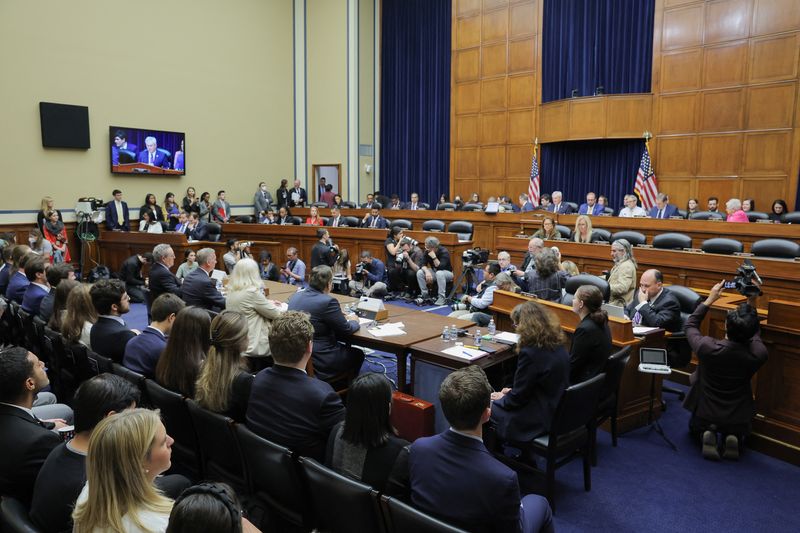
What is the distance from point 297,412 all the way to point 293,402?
0.05 meters

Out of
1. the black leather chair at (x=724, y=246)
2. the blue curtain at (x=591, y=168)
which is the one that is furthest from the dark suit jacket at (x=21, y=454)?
the blue curtain at (x=591, y=168)

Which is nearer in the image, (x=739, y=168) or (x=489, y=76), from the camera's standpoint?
(x=739, y=168)

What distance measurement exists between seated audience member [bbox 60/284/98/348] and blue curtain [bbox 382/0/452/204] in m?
12.5

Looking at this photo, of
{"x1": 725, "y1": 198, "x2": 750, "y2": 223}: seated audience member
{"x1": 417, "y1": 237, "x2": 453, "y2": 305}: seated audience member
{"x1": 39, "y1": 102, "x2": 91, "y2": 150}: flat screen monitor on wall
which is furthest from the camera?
{"x1": 39, "y1": 102, "x2": 91, "y2": 150}: flat screen monitor on wall

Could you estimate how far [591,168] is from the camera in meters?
13.3

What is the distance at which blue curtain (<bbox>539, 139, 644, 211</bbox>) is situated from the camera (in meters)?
12.6

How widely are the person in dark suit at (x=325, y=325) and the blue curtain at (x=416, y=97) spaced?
38.4ft

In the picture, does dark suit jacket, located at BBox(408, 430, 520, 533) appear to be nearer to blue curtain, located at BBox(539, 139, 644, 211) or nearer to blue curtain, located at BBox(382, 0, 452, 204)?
blue curtain, located at BBox(539, 139, 644, 211)

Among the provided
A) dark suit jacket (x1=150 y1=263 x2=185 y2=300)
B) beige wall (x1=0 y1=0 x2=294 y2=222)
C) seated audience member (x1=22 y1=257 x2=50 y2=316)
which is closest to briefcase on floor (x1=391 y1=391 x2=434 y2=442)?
dark suit jacket (x1=150 y1=263 x2=185 y2=300)

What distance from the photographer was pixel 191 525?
1270 millimetres

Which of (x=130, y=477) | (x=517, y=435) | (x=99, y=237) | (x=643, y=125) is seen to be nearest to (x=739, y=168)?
(x=643, y=125)

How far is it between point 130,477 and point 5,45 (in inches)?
470

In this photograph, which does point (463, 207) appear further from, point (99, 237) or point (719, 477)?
point (719, 477)

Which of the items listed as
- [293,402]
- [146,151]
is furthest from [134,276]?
[293,402]
